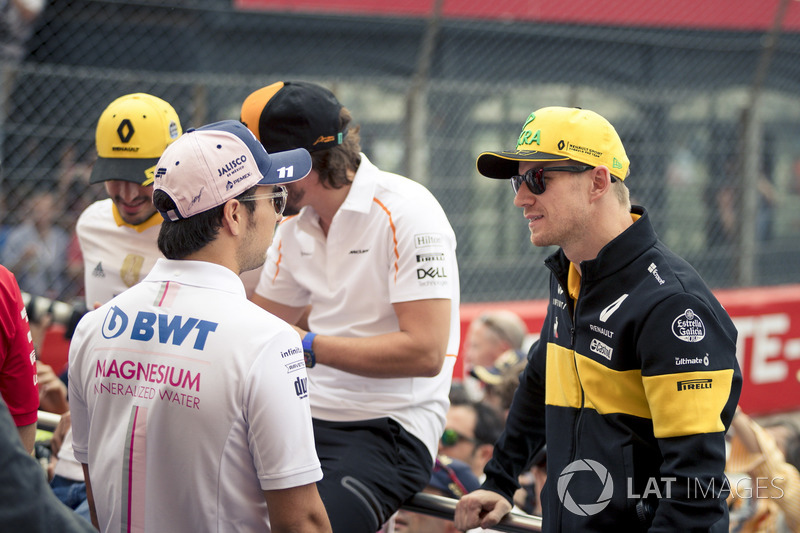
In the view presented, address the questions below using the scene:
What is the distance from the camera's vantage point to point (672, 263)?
2127 millimetres

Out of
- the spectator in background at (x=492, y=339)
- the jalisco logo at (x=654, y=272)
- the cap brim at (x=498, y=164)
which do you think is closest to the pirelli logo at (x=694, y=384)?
the jalisco logo at (x=654, y=272)

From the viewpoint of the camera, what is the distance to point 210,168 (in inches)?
77.1

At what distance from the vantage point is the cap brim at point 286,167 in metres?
2.11

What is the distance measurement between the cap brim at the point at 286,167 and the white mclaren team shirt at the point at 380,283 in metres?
0.50

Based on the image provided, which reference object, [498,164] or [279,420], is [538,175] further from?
[279,420]

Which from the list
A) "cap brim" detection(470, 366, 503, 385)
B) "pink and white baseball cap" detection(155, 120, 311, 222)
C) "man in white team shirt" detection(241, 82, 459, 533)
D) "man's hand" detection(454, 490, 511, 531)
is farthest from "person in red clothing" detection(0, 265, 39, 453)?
"cap brim" detection(470, 366, 503, 385)

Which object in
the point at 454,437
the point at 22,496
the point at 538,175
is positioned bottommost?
the point at 454,437

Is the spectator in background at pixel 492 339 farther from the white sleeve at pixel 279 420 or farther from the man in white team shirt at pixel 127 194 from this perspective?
the white sleeve at pixel 279 420

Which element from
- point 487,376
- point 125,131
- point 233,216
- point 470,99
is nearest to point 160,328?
point 233,216

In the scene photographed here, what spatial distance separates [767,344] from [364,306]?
20.6 ft

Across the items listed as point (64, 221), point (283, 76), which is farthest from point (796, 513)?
point (283, 76)

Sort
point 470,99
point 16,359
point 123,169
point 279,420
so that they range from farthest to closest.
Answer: point 470,99 → point 123,169 → point 16,359 → point 279,420

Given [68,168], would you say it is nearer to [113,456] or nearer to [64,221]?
[64,221]

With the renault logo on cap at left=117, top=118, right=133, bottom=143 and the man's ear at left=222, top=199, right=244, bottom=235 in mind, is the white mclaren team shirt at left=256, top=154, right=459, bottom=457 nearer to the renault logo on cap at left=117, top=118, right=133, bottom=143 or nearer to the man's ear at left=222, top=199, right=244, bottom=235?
the man's ear at left=222, top=199, right=244, bottom=235
